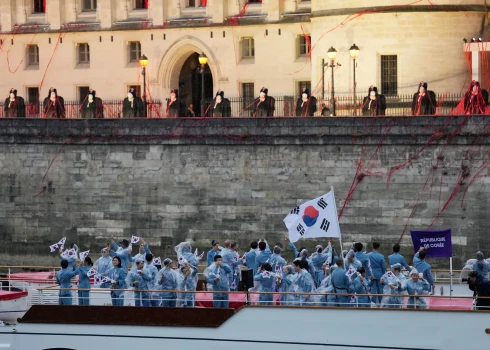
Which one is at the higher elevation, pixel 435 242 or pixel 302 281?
pixel 435 242

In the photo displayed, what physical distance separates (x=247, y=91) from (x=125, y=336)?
2975cm

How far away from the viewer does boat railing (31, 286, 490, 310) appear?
32.9 meters

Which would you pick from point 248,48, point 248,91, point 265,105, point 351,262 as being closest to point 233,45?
point 248,48

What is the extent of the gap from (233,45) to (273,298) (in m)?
29.4

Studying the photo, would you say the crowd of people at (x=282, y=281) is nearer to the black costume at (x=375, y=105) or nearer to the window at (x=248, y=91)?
the black costume at (x=375, y=105)

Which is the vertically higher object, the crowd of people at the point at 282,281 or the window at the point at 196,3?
the window at the point at 196,3

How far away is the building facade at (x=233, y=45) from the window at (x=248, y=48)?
49mm

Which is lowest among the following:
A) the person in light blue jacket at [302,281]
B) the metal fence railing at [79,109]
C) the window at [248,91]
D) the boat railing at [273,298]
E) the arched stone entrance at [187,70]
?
the boat railing at [273,298]

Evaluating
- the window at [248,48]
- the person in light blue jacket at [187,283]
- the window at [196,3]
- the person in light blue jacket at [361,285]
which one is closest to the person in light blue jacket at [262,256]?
the person in light blue jacket at [187,283]

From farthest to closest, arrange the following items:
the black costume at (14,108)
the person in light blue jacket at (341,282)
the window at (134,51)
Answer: the window at (134,51)
the black costume at (14,108)
the person in light blue jacket at (341,282)

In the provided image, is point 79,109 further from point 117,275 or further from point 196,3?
point 117,275

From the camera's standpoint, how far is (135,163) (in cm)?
5391

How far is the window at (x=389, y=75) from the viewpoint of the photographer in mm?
55906

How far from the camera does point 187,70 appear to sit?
214ft
